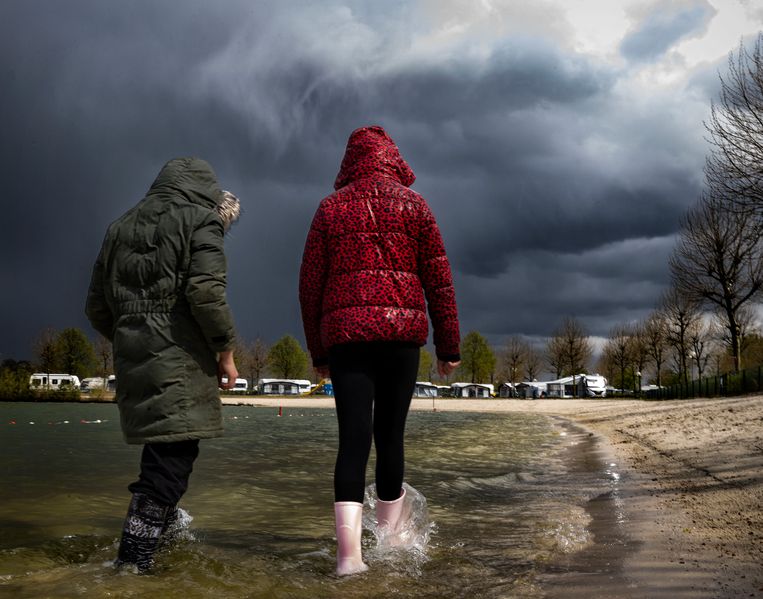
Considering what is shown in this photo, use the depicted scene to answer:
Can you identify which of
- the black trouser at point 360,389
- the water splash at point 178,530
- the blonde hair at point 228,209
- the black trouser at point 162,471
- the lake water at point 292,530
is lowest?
the lake water at point 292,530

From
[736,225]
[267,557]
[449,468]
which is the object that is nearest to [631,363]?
[736,225]

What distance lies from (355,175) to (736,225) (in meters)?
37.4

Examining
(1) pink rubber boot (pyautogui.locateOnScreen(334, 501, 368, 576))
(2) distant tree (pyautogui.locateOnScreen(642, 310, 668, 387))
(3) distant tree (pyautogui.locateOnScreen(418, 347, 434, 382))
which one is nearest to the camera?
(1) pink rubber boot (pyautogui.locateOnScreen(334, 501, 368, 576))

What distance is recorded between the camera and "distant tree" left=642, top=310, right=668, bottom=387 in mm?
60112

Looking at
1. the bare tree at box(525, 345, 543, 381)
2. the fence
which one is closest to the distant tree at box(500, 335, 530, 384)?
the bare tree at box(525, 345, 543, 381)

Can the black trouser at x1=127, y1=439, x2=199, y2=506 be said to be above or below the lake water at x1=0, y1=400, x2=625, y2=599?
above

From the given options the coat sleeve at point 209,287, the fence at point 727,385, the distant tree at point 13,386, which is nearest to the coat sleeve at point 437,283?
the coat sleeve at point 209,287

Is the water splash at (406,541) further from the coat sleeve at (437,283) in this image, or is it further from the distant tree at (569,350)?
the distant tree at (569,350)

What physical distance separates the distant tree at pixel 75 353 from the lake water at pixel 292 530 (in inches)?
2848

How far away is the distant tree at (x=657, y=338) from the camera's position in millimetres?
60112

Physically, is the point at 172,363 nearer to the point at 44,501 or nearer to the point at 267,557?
the point at 267,557

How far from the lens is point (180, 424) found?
3.03 meters

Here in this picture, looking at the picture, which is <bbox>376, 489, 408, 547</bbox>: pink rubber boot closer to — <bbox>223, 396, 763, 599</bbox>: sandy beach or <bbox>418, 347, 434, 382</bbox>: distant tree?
<bbox>223, 396, 763, 599</bbox>: sandy beach

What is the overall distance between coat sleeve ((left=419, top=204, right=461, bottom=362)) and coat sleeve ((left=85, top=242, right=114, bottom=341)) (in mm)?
1701
